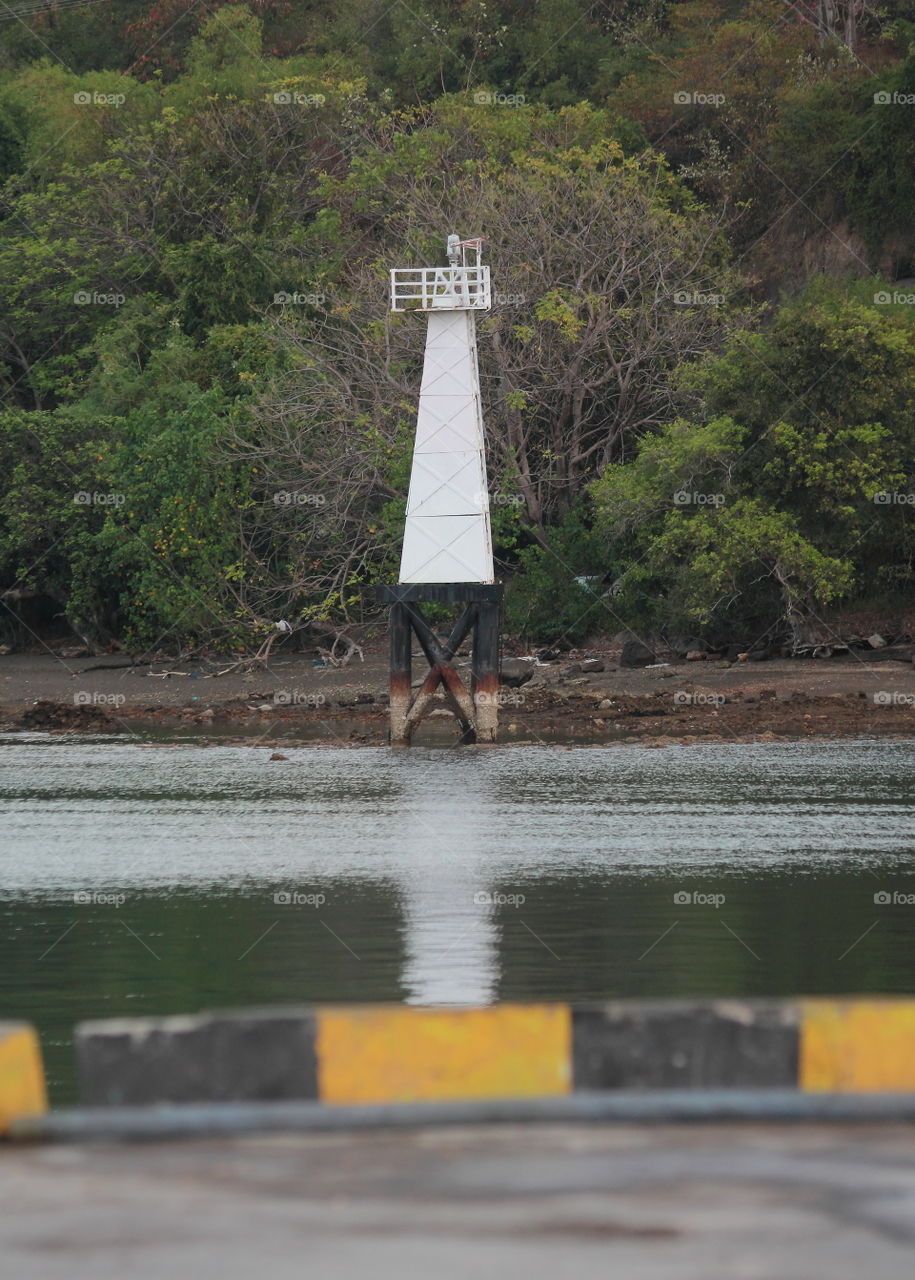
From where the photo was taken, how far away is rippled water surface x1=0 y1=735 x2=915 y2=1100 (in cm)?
1229

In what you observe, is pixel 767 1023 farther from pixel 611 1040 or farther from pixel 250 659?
pixel 250 659

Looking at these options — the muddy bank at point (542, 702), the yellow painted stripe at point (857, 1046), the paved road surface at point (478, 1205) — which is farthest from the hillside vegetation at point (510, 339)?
the paved road surface at point (478, 1205)

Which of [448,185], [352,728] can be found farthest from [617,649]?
[448,185]

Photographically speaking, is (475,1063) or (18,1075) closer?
(18,1075)

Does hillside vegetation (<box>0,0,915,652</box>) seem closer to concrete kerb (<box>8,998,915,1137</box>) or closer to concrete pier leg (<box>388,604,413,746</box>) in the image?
concrete pier leg (<box>388,604,413,746</box>)

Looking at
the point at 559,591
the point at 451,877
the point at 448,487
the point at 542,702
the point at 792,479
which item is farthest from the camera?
the point at 559,591

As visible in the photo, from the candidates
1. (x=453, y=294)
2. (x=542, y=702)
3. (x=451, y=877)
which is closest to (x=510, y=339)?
(x=542, y=702)

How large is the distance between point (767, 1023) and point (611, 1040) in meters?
0.51

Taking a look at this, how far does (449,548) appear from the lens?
3212 centimetres

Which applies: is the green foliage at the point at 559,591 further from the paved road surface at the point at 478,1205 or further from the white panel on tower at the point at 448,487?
the paved road surface at the point at 478,1205

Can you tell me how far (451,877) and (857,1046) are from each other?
463 inches

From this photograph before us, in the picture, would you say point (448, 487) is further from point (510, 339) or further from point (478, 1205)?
point (478, 1205)

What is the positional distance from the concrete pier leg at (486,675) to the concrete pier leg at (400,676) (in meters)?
1.25

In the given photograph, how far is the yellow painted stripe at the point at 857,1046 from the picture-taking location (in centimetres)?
628
